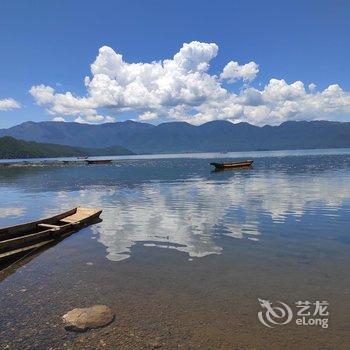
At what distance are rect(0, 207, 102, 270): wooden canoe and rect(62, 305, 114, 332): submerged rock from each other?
26.1ft

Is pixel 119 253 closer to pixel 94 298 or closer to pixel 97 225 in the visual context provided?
pixel 94 298

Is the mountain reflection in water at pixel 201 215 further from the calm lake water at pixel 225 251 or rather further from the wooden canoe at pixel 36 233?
the wooden canoe at pixel 36 233

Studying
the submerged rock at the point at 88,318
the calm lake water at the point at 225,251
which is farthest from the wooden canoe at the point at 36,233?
the submerged rock at the point at 88,318

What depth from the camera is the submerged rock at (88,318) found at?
1201 centimetres

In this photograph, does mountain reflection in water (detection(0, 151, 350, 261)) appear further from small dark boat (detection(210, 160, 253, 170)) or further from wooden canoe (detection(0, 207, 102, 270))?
small dark boat (detection(210, 160, 253, 170))

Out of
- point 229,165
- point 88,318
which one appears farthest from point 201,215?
point 229,165

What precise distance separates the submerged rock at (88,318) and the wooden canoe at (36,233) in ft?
26.1

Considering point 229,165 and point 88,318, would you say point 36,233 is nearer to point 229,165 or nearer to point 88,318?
point 88,318

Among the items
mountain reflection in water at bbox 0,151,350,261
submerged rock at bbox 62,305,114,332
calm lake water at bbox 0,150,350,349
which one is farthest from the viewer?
mountain reflection in water at bbox 0,151,350,261

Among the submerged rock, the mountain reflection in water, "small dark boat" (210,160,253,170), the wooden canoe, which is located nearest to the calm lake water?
the mountain reflection in water

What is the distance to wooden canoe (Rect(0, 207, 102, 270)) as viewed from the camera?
1980 centimetres

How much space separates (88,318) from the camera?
41.0 ft

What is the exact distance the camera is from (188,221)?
95.7ft

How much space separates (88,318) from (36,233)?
11.5 m
